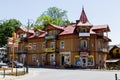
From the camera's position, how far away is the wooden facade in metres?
52.3

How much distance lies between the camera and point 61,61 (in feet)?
180

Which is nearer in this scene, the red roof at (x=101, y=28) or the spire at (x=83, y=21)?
the spire at (x=83, y=21)

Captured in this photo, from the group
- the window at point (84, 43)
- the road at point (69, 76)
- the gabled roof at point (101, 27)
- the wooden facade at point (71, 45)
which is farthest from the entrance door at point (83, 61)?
the road at point (69, 76)

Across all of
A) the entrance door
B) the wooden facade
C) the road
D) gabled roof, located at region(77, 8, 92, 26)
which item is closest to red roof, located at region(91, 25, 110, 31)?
the wooden facade

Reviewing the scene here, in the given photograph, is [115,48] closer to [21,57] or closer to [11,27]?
[21,57]

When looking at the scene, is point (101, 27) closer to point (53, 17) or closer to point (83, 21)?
point (83, 21)

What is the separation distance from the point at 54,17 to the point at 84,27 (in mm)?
38996

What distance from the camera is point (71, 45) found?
52.8m

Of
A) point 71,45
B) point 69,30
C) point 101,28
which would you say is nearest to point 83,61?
point 71,45

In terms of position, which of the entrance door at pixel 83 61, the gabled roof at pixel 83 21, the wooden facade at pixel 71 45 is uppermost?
the gabled roof at pixel 83 21

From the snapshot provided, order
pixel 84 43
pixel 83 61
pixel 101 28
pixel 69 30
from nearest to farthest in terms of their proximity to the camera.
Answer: pixel 83 61
pixel 84 43
pixel 101 28
pixel 69 30

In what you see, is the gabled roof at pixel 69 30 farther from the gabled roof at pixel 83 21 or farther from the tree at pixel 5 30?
the tree at pixel 5 30

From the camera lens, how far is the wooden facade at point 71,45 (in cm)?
5228

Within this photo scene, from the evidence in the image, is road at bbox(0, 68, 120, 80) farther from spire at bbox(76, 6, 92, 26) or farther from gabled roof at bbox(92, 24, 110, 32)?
gabled roof at bbox(92, 24, 110, 32)
